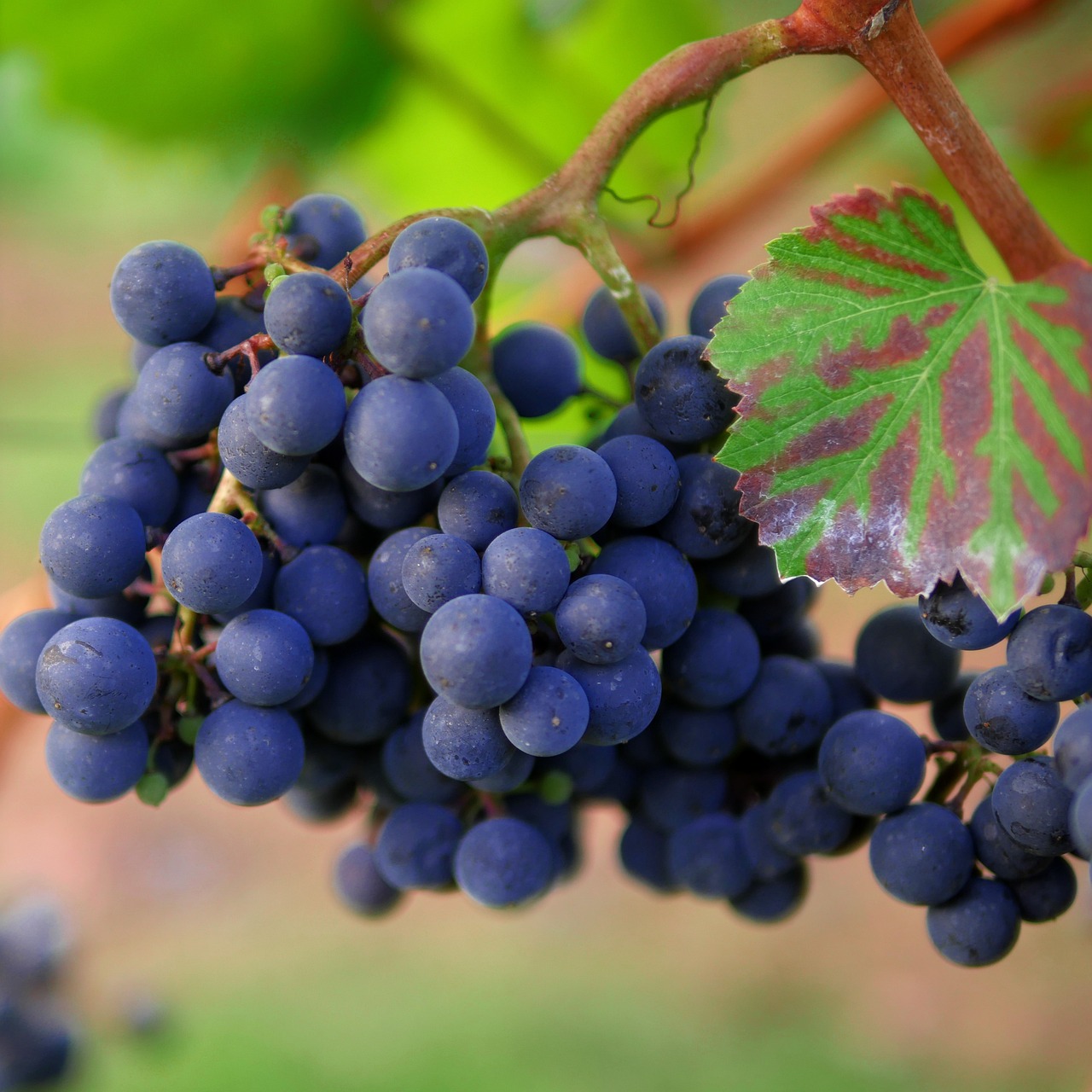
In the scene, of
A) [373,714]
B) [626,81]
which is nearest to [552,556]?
[373,714]

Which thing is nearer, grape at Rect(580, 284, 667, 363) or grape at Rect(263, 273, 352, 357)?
grape at Rect(263, 273, 352, 357)

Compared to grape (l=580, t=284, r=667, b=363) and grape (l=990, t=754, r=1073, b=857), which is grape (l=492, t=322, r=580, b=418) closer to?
grape (l=580, t=284, r=667, b=363)

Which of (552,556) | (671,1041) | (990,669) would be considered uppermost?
(552,556)

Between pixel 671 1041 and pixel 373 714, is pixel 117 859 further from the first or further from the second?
pixel 373 714

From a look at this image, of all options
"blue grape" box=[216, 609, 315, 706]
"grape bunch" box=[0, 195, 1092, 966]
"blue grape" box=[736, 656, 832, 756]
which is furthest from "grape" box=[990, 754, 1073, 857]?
"blue grape" box=[216, 609, 315, 706]

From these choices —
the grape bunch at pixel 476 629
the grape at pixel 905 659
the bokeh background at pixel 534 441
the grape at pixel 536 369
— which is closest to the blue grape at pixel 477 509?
the grape bunch at pixel 476 629

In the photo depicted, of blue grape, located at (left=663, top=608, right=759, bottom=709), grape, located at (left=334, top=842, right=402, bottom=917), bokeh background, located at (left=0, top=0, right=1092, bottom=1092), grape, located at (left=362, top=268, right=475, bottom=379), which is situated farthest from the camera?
bokeh background, located at (left=0, top=0, right=1092, bottom=1092)
